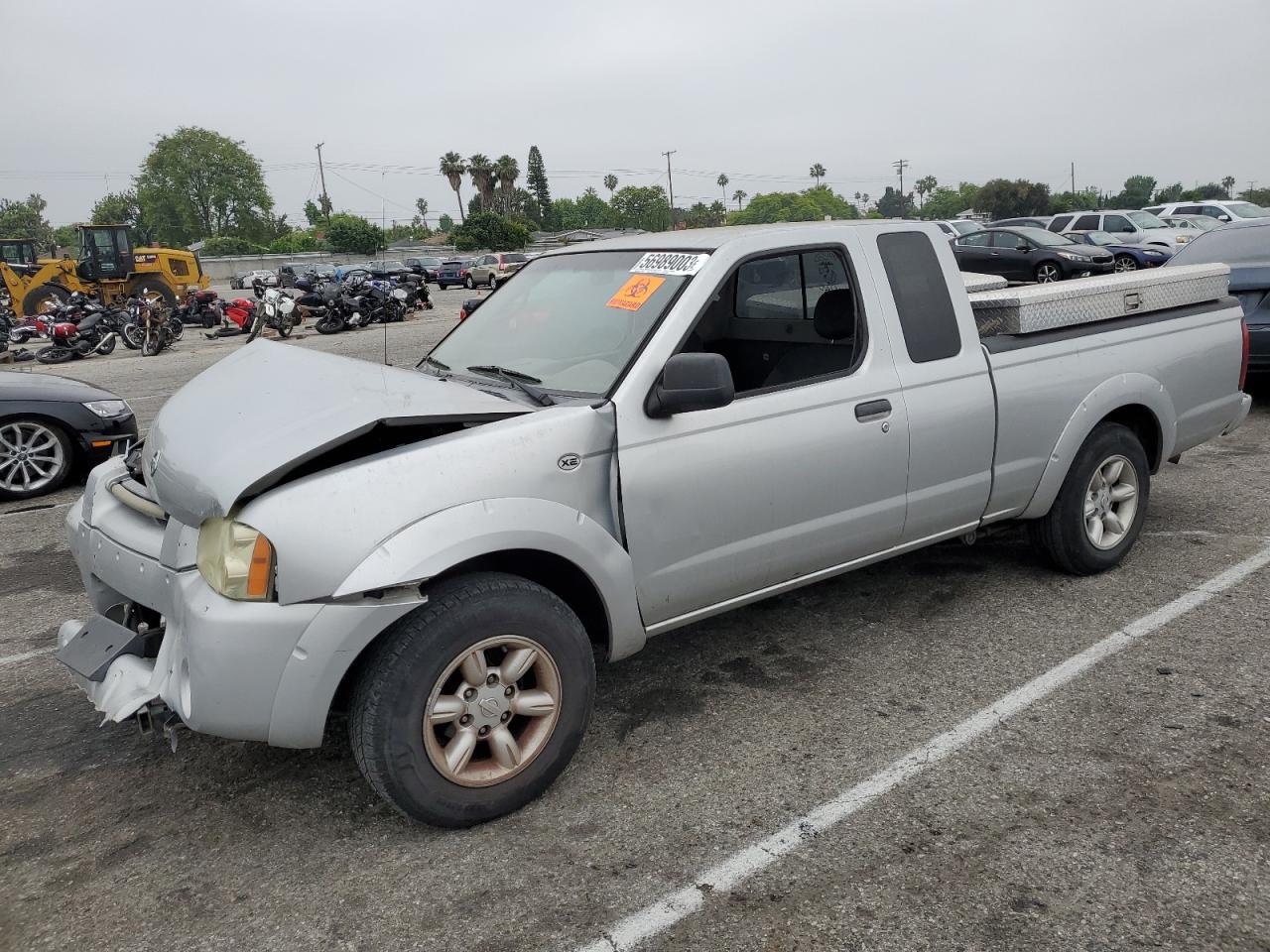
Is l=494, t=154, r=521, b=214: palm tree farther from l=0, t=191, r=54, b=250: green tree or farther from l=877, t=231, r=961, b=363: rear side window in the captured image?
l=877, t=231, r=961, b=363: rear side window

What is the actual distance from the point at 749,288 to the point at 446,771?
2.44 m

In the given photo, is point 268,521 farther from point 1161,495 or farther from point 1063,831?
point 1161,495

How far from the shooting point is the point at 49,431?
718 cm

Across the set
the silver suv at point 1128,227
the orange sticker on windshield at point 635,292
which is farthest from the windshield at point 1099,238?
the orange sticker on windshield at point 635,292

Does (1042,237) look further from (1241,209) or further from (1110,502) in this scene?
(1110,502)

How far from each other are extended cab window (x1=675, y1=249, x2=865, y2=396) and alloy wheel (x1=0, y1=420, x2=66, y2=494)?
539 centimetres

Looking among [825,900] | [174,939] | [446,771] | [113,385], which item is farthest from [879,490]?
[113,385]

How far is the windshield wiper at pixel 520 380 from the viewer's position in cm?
334

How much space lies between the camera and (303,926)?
8.43 ft

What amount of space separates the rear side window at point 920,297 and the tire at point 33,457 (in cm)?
617

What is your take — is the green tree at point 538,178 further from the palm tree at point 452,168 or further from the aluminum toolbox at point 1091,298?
the aluminum toolbox at point 1091,298

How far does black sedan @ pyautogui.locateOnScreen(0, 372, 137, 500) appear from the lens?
23.1 feet

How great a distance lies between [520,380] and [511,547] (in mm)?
901

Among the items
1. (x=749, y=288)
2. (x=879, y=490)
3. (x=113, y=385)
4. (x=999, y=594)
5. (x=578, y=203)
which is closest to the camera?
(x=879, y=490)
